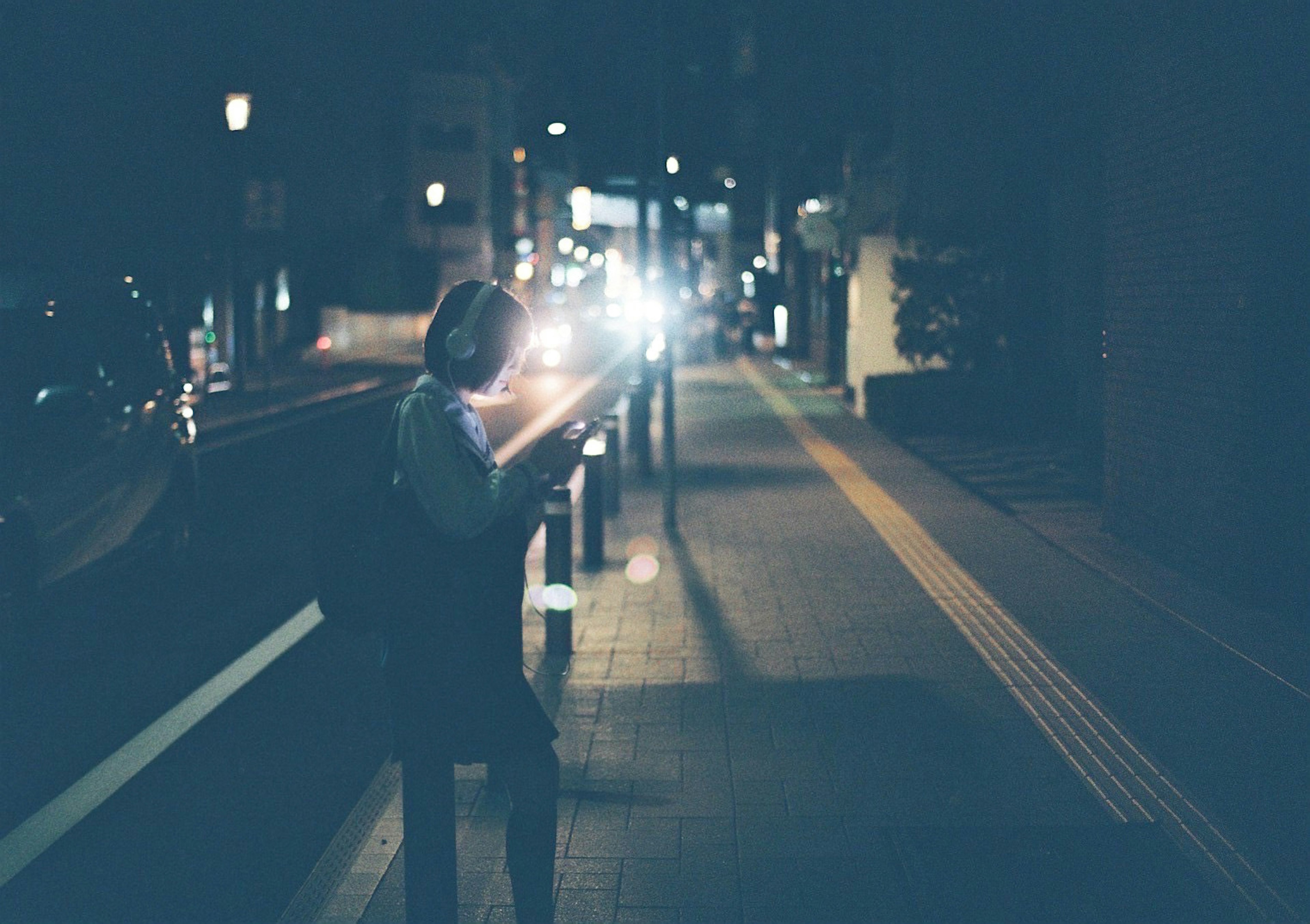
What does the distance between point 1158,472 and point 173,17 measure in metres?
29.2

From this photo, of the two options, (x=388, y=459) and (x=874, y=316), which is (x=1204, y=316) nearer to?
(x=388, y=459)

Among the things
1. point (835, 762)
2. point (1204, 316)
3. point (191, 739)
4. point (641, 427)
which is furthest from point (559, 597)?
point (641, 427)

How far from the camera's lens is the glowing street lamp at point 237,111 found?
25.9 metres

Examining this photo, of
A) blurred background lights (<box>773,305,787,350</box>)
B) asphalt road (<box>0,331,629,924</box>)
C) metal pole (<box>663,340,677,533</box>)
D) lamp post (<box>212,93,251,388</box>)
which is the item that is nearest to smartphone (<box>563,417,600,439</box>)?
asphalt road (<box>0,331,629,924</box>)

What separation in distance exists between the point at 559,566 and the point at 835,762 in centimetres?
226

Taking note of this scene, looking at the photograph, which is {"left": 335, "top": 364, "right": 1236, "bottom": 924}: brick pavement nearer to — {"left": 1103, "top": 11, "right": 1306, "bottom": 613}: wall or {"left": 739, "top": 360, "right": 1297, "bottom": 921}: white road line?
{"left": 739, "top": 360, "right": 1297, "bottom": 921}: white road line

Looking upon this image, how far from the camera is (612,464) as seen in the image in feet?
41.7

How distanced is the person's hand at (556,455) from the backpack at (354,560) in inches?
18.8

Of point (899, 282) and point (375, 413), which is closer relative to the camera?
point (899, 282)

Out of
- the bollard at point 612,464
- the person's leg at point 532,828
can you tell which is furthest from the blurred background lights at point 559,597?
the bollard at point 612,464

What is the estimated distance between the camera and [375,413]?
1029 inches

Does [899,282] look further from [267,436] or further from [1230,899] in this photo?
[1230,899]

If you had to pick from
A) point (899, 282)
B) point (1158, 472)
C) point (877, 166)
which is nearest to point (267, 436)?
point (899, 282)

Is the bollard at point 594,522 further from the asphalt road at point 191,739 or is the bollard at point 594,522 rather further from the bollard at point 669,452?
the asphalt road at point 191,739
